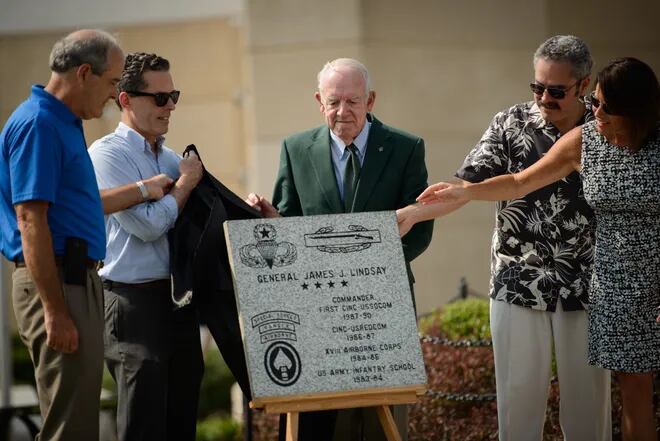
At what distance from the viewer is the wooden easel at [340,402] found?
4.98m

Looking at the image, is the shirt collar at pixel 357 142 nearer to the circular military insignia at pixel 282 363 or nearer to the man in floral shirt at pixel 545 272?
the man in floral shirt at pixel 545 272

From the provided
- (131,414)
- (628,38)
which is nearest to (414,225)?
(131,414)

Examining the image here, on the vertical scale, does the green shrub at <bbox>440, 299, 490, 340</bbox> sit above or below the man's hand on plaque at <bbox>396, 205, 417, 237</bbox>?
below

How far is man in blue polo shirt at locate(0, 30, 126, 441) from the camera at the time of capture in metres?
4.68

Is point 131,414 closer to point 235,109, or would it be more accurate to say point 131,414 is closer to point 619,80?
point 619,80

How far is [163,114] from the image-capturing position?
218 inches

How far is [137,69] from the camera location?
550 cm

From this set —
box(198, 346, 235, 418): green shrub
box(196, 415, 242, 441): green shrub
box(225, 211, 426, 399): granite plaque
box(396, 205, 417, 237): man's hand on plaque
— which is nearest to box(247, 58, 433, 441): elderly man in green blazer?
box(396, 205, 417, 237): man's hand on plaque

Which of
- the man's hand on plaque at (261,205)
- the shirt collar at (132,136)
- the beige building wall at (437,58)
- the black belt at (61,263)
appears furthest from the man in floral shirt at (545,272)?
the beige building wall at (437,58)

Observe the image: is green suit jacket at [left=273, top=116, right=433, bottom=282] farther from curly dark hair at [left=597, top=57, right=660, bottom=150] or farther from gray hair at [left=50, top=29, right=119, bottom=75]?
gray hair at [left=50, top=29, right=119, bottom=75]

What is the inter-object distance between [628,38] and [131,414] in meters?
6.19

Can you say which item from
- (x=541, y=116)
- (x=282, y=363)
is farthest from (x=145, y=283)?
(x=541, y=116)

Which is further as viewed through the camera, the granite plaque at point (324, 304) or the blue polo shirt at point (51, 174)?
the granite plaque at point (324, 304)

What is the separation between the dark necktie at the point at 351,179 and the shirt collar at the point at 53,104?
4.86 feet
